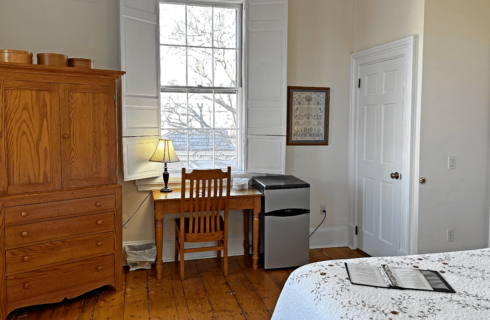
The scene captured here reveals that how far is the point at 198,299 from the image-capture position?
331 centimetres

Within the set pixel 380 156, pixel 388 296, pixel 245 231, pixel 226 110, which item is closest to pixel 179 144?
pixel 226 110

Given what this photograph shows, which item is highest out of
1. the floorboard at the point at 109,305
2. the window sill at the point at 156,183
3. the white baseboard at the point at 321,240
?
the window sill at the point at 156,183

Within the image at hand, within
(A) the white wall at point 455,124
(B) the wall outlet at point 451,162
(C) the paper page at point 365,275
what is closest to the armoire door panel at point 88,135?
(C) the paper page at point 365,275

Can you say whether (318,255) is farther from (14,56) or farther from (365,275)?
(14,56)

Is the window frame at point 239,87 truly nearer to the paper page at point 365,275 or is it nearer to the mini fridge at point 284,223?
the mini fridge at point 284,223

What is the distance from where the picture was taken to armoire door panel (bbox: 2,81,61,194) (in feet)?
9.47

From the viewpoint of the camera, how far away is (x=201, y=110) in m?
4.26

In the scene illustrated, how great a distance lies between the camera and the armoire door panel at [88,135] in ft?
10.2

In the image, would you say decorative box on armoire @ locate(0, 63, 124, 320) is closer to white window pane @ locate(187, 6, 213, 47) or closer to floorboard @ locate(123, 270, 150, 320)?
floorboard @ locate(123, 270, 150, 320)

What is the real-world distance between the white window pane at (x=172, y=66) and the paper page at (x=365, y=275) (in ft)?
9.05

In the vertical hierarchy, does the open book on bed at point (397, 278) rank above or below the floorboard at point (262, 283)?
above

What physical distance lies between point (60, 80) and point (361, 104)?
2933 mm

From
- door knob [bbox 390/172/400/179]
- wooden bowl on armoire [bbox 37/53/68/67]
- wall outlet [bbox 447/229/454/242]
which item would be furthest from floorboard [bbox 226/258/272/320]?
wooden bowl on armoire [bbox 37/53/68/67]

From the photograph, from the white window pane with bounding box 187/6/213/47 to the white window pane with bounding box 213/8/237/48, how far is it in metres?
0.06
